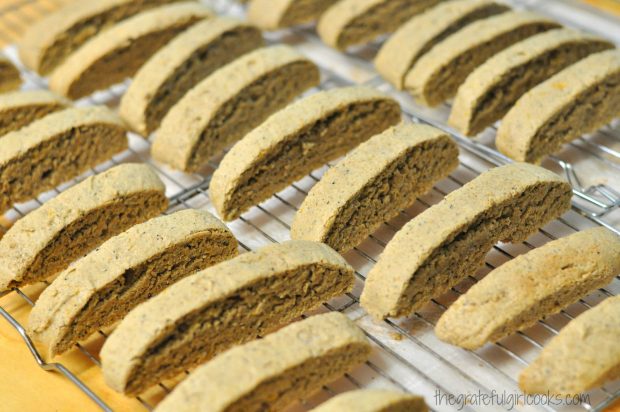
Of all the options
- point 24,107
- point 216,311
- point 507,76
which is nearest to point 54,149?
point 24,107

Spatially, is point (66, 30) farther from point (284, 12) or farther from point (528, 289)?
point (528, 289)

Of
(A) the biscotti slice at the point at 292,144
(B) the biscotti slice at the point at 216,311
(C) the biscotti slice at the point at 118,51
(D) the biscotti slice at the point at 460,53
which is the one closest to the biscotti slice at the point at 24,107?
(C) the biscotti slice at the point at 118,51

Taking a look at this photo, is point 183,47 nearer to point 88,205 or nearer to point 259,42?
point 259,42

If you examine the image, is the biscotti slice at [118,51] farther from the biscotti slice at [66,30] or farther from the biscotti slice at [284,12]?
the biscotti slice at [284,12]

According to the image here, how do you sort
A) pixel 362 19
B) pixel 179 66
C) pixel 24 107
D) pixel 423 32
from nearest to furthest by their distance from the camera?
pixel 24 107, pixel 179 66, pixel 423 32, pixel 362 19

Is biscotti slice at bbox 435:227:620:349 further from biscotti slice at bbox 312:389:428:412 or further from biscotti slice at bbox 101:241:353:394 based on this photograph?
biscotti slice at bbox 101:241:353:394
